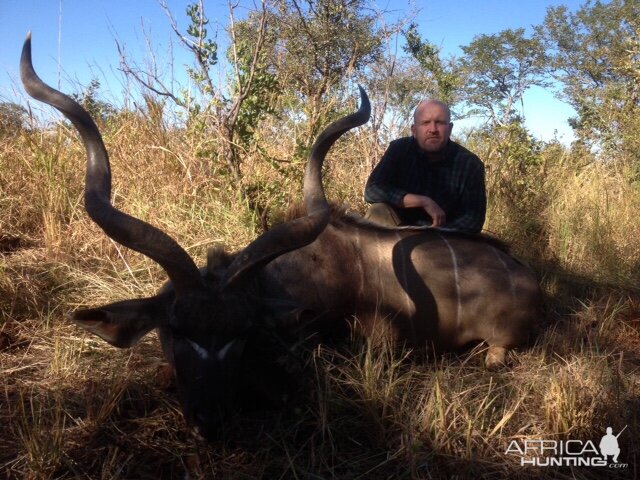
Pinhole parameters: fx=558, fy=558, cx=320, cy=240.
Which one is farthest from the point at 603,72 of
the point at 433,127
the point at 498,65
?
the point at 433,127

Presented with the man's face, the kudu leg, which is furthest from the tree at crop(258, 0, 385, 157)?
the kudu leg

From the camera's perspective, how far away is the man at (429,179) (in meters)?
3.64

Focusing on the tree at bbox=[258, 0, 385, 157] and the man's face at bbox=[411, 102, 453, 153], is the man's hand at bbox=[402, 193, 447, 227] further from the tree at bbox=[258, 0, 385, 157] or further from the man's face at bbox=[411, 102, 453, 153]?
the tree at bbox=[258, 0, 385, 157]

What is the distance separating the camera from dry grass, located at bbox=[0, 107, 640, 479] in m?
2.04

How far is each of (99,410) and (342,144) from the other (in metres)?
4.01

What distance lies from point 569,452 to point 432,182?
2080mm

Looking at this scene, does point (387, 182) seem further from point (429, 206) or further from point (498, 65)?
point (498, 65)

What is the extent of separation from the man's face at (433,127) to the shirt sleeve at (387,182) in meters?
0.19

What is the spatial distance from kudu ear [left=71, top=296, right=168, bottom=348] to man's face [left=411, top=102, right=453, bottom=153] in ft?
7.27

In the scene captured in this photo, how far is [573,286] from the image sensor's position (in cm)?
414

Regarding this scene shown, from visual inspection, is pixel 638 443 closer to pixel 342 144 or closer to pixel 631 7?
pixel 342 144

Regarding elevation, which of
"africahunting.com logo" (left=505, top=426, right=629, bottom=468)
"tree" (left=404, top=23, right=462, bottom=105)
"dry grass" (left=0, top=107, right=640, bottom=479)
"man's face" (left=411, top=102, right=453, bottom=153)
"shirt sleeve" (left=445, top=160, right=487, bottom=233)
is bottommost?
"africahunting.com logo" (left=505, top=426, right=629, bottom=468)

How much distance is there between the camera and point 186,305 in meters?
2.09

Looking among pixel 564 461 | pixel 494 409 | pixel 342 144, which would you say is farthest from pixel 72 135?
pixel 564 461
